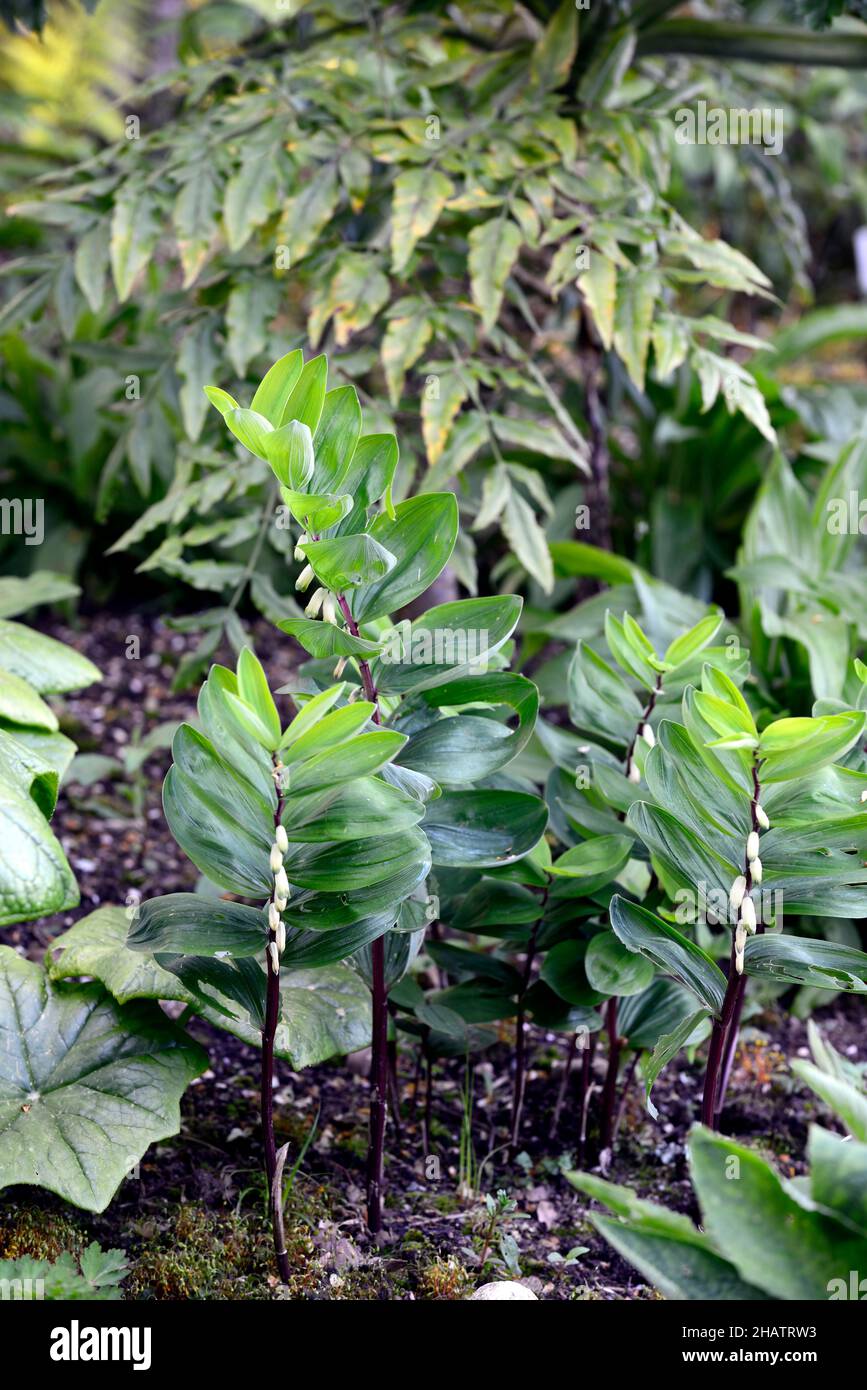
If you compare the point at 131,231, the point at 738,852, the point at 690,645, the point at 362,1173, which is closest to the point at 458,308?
the point at 131,231

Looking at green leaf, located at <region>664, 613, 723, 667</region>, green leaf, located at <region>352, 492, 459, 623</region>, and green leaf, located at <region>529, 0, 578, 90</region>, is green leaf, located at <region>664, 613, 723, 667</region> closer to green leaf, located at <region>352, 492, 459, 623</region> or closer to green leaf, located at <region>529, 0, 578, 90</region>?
green leaf, located at <region>352, 492, 459, 623</region>

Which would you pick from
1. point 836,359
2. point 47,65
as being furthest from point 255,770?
point 47,65

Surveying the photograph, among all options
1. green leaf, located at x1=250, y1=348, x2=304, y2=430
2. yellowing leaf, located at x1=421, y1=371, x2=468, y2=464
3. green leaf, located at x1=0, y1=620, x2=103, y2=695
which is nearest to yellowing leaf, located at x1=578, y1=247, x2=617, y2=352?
yellowing leaf, located at x1=421, y1=371, x2=468, y2=464

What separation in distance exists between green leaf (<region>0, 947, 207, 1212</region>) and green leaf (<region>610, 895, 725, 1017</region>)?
0.55 m

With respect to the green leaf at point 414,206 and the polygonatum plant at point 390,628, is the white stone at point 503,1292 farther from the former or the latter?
the green leaf at point 414,206

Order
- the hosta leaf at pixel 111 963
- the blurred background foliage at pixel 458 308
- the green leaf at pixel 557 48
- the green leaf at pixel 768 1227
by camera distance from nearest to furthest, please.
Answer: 1. the green leaf at pixel 768 1227
2. the hosta leaf at pixel 111 963
3. the blurred background foliage at pixel 458 308
4. the green leaf at pixel 557 48

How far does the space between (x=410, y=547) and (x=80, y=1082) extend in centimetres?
75

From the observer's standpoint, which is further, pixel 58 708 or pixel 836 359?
pixel 836 359

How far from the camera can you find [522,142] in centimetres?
209

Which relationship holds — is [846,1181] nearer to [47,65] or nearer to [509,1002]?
[509,1002]

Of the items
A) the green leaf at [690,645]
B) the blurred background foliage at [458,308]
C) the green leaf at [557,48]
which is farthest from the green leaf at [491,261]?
the green leaf at [690,645]

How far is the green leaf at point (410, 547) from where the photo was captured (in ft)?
4.09

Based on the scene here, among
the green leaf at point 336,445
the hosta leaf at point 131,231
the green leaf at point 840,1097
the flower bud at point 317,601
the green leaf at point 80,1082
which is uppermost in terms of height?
the hosta leaf at point 131,231

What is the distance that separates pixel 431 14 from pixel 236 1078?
2161 mm
